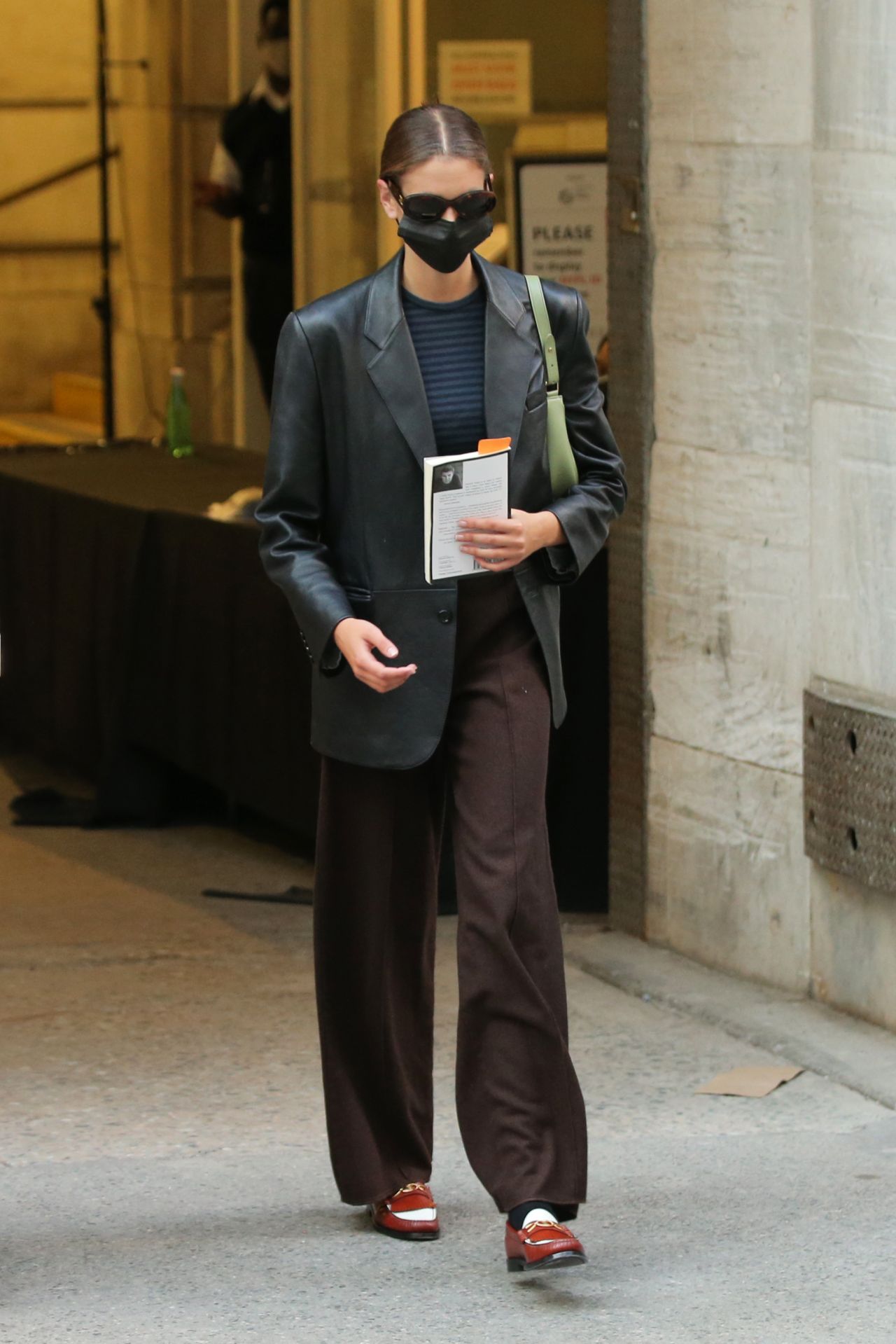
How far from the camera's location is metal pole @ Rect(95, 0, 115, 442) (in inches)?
578

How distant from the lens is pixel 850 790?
17.1ft

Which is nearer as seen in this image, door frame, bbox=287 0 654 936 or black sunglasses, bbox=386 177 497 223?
black sunglasses, bbox=386 177 497 223

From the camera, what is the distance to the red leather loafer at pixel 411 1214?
13.3 feet

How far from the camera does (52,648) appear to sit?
8422 mm

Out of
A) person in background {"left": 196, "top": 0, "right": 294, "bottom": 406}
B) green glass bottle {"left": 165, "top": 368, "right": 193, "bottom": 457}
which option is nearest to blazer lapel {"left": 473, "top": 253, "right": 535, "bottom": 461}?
green glass bottle {"left": 165, "top": 368, "right": 193, "bottom": 457}

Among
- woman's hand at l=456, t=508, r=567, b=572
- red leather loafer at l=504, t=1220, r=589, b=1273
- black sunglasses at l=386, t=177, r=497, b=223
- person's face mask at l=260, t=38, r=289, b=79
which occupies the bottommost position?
red leather loafer at l=504, t=1220, r=589, b=1273

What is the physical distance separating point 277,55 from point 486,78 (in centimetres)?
149

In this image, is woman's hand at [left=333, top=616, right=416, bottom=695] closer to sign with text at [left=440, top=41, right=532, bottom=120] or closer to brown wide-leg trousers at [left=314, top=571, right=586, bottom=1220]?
brown wide-leg trousers at [left=314, top=571, right=586, bottom=1220]

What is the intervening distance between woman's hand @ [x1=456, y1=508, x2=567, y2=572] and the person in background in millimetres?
7876

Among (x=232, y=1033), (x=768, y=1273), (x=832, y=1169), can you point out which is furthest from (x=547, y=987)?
(x=232, y=1033)

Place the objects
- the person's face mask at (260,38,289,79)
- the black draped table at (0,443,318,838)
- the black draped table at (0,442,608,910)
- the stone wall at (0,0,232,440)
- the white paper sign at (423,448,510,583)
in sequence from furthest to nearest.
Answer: the stone wall at (0,0,232,440) → the person's face mask at (260,38,289,79) → the black draped table at (0,443,318,838) → the black draped table at (0,442,608,910) → the white paper sign at (423,448,510,583)

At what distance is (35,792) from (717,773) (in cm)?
303

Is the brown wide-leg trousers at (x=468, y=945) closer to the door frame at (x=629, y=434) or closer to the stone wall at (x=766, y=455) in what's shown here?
the stone wall at (x=766, y=455)

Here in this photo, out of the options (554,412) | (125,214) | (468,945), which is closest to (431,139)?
(554,412)
